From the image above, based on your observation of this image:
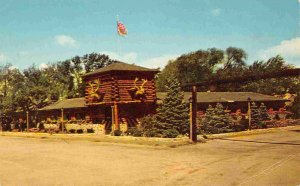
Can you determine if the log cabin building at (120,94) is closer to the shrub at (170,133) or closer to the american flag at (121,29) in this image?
the american flag at (121,29)

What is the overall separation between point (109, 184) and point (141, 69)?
26.8 metres

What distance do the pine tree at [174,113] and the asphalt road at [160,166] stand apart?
7.10m

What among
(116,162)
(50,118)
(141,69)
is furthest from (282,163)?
(50,118)

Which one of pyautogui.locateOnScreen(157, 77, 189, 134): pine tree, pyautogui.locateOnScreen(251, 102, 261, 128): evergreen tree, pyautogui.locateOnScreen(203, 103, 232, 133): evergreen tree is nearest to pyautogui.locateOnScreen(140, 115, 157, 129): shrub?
pyautogui.locateOnScreen(157, 77, 189, 134): pine tree

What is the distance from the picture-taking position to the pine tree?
2947 centimetres

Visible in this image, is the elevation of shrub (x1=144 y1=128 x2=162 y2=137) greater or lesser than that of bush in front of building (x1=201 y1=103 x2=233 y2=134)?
lesser

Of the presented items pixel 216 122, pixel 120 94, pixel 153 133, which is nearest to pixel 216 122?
pixel 216 122

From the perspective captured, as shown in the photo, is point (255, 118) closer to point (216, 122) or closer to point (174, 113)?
point (216, 122)

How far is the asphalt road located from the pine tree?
7.10m

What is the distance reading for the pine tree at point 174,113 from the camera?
29.5 m

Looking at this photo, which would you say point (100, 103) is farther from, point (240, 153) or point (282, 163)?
point (282, 163)

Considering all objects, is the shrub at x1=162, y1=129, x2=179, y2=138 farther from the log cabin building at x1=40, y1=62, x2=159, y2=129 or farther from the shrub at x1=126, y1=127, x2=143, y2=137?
the log cabin building at x1=40, y1=62, x2=159, y2=129

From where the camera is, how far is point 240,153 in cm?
1894

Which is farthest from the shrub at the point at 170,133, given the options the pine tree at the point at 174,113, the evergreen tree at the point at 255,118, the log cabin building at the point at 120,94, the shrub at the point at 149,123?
the evergreen tree at the point at 255,118
